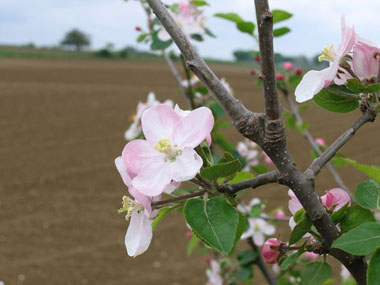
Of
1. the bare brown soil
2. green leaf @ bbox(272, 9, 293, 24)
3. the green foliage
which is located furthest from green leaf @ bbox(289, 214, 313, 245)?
the green foliage

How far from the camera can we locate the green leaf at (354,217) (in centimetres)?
73

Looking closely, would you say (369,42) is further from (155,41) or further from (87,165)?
(87,165)

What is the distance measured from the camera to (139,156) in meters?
0.69

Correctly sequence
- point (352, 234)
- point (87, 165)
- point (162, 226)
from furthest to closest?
1. point (87, 165)
2. point (162, 226)
3. point (352, 234)

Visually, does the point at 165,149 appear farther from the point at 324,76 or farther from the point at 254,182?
the point at 324,76

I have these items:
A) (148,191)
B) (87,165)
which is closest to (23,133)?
(87,165)

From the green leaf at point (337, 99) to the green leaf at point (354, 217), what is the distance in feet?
0.54

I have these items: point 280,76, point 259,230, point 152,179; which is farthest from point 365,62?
point 259,230

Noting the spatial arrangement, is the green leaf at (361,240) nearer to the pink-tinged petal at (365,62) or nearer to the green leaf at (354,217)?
the green leaf at (354,217)

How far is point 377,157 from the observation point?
10.3 m

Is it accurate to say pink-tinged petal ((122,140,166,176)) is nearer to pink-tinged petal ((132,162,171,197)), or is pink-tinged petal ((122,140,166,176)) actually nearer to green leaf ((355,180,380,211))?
pink-tinged petal ((132,162,171,197))

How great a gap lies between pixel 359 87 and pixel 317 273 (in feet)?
0.99

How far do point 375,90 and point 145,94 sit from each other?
19.7 metres

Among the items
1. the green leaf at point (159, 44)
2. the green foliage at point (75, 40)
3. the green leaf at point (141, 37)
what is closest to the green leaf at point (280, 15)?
the green leaf at point (159, 44)
